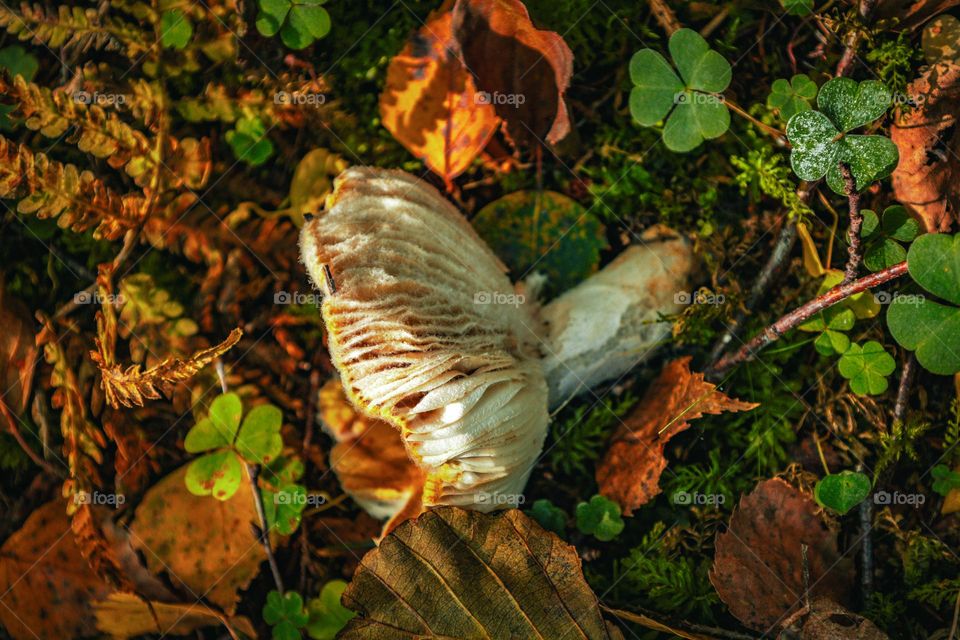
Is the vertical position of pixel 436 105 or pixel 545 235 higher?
pixel 436 105

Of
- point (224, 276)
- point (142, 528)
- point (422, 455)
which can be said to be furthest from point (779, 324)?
point (142, 528)

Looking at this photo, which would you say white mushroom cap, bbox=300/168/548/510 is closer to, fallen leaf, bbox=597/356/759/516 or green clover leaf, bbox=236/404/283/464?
fallen leaf, bbox=597/356/759/516

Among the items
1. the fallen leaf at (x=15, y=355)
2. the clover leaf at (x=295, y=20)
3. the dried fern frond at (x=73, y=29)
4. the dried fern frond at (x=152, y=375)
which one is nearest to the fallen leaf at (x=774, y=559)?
the dried fern frond at (x=152, y=375)

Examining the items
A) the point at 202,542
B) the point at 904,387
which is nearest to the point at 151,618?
the point at 202,542

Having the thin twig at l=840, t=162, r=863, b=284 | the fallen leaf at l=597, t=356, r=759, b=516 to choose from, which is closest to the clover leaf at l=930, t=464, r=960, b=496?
the fallen leaf at l=597, t=356, r=759, b=516

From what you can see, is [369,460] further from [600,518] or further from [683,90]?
[683,90]

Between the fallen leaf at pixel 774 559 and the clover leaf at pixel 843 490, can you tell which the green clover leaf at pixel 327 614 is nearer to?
the fallen leaf at pixel 774 559

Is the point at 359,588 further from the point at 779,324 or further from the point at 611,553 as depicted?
the point at 779,324
